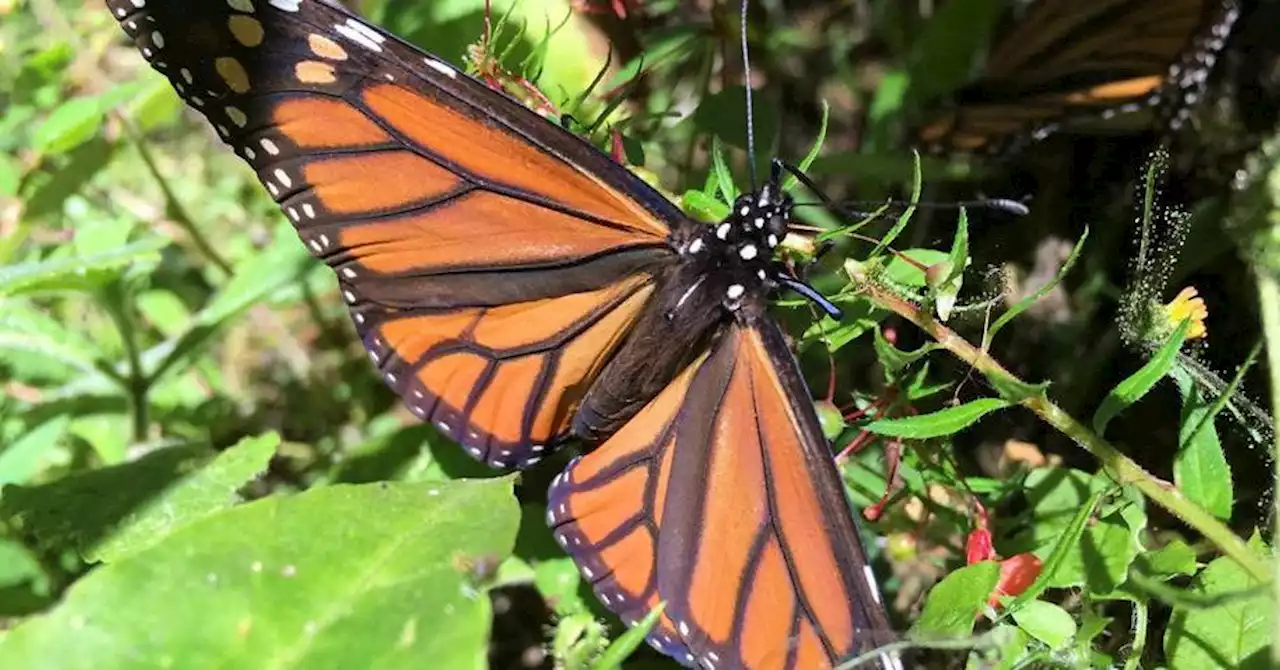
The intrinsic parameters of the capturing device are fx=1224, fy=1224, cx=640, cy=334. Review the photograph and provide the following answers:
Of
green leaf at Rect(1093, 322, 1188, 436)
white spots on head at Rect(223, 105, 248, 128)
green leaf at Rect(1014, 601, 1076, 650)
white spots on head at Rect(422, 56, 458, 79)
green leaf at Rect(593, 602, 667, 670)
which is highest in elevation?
white spots on head at Rect(422, 56, 458, 79)

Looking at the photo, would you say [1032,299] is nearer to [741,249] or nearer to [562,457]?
[741,249]

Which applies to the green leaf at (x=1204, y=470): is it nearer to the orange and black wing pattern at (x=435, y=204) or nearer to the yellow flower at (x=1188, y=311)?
the yellow flower at (x=1188, y=311)

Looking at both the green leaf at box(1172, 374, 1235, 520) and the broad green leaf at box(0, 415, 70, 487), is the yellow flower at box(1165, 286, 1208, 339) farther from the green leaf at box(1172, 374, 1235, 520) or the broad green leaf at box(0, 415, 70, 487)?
the broad green leaf at box(0, 415, 70, 487)

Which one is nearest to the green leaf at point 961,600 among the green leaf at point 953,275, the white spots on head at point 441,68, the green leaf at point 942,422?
the green leaf at point 942,422

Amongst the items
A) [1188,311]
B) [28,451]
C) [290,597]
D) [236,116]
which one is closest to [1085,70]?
[1188,311]

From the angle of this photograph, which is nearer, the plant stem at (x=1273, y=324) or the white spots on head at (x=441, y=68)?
the plant stem at (x=1273, y=324)

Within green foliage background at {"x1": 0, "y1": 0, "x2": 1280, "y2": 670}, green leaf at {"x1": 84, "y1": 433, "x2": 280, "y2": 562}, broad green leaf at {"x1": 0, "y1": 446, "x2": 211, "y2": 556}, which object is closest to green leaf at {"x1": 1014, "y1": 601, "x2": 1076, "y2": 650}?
green foliage background at {"x1": 0, "y1": 0, "x2": 1280, "y2": 670}
